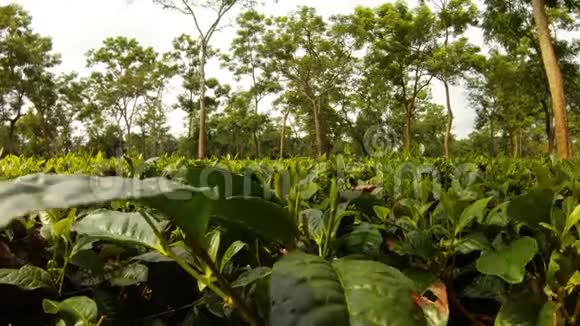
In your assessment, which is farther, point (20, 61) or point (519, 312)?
point (20, 61)

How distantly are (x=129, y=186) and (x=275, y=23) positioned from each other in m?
25.4

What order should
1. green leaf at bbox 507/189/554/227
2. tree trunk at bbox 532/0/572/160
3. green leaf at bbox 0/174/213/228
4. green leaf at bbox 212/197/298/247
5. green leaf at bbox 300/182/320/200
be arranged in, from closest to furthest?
1. green leaf at bbox 0/174/213/228
2. green leaf at bbox 212/197/298/247
3. green leaf at bbox 507/189/554/227
4. green leaf at bbox 300/182/320/200
5. tree trunk at bbox 532/0/572/160

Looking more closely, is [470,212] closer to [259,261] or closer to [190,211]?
[259,261]

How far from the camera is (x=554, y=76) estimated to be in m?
8.59

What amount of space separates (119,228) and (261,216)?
0.49 ft

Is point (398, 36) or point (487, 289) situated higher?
point (398, 36)

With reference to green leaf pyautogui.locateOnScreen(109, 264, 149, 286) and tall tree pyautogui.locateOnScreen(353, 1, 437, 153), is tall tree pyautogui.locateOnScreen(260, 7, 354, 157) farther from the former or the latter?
green leaf pyautogui.locateOnScreen(109, 264, 149, 286)

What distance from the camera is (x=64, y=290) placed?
0.60 metres

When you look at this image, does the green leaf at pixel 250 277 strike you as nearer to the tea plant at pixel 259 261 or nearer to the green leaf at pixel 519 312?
the tea plant at pixel 259 261

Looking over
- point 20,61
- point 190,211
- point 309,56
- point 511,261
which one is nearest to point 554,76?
point 511,261

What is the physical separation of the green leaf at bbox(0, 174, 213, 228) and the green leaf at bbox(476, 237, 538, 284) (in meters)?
0.35

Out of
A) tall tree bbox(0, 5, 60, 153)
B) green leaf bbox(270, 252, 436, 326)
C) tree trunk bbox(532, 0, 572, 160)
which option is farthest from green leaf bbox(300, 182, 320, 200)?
tall tree bbox(0, 5, 60, 153)

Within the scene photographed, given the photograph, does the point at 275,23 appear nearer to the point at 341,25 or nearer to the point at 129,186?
the point at 341,25

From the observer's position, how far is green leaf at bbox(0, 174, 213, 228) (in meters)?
0.27
